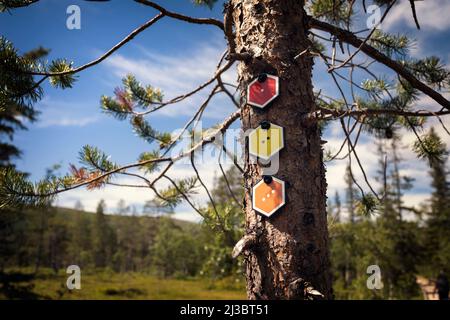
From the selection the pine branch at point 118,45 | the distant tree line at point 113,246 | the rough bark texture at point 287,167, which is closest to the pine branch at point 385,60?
the rough bark texture at point 287,167

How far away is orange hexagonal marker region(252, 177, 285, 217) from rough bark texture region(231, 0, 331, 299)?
3cm

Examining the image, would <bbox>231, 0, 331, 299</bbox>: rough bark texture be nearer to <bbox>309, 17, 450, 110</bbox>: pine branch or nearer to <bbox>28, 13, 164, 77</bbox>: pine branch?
<bbox>309, 17, 450, 110</bbox>: pine branch

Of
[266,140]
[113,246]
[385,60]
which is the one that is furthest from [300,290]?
[113,246]

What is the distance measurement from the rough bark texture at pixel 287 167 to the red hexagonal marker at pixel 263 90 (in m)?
0.03

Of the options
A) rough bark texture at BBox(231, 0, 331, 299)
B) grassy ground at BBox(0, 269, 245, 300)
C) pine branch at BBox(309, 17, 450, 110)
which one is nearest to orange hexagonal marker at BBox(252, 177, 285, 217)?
rough bark texture at BBox(231, 0, 331, 299)

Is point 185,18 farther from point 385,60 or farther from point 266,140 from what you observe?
point 385,60

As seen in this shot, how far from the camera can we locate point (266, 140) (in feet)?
5.24

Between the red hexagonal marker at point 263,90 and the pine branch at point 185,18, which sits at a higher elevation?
the pine branch at point 185,18

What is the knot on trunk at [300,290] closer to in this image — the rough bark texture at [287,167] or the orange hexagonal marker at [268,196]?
the rough bark texture at [287,167]

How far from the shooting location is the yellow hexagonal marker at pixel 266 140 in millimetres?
1561

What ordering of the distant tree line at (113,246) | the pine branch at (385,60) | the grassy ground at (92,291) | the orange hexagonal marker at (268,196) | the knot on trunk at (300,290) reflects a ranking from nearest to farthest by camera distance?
the knot on trunk at (300,290) → the orange hexagonal marker at (268,196) → the pine branch at (385,60) → the grassy ground at (92,291) → the distant tree line at (113,246)

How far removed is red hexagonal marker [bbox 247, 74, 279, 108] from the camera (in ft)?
5.34

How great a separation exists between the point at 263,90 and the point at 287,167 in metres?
0.44
